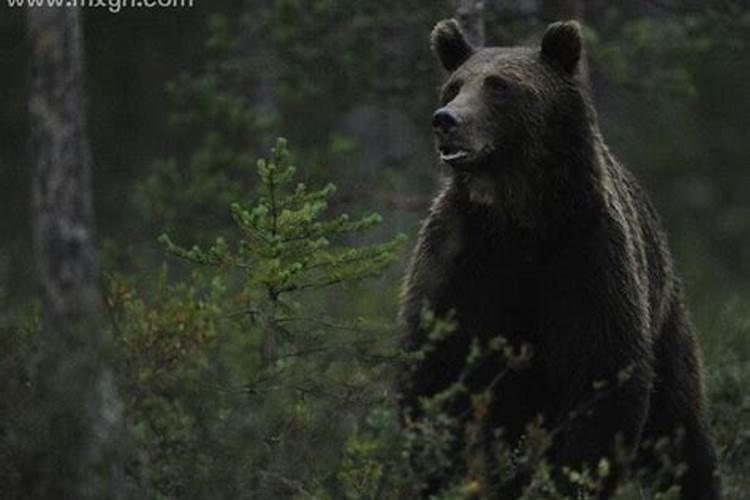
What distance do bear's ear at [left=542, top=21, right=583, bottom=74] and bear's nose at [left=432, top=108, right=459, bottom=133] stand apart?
65 centimetres

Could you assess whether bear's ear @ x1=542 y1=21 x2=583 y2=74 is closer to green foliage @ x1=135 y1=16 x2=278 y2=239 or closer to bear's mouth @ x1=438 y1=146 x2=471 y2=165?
bear's mouth @ x1=438 y1=146 x2=471 y2=165

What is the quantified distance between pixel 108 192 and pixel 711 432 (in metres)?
15.7

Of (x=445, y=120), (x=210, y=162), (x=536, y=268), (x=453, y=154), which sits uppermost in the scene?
(x=445, y=120)

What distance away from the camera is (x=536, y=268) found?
7988 millimetres

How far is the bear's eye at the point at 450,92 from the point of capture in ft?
26.6

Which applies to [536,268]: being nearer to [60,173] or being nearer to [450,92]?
[450,92]

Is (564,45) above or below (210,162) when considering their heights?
above

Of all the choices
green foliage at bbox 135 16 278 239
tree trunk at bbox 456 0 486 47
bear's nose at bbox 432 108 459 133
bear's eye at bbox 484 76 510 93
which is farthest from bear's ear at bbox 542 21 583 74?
green foliage at bbox 135 16 278 239

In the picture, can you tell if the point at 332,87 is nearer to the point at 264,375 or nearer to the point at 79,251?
the point at 79,251

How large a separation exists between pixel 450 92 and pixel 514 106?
1.06ft

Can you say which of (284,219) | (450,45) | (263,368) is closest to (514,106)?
(450,45)

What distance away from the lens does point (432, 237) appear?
26.6 feet

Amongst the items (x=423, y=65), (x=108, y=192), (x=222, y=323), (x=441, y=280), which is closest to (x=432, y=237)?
(x=441, y=280)

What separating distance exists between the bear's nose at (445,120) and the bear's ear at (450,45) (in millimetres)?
700
